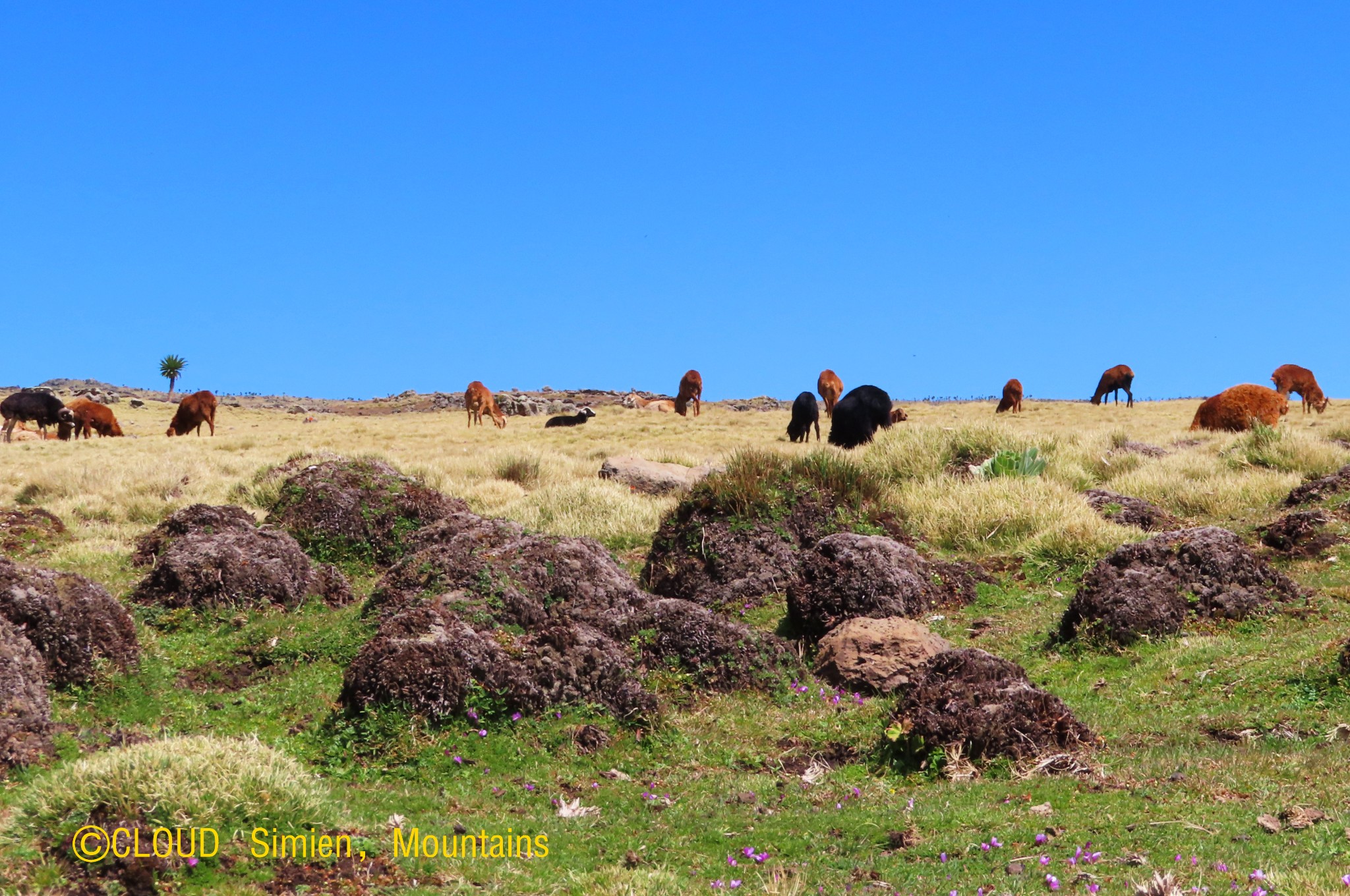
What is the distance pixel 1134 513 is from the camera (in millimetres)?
15695

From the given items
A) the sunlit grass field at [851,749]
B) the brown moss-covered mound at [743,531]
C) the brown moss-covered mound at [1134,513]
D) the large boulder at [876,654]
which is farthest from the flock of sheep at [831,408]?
the large boulder at [876,654]

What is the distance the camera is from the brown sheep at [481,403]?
46.2 meters

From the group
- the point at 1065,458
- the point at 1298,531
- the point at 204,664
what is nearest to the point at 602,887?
the point at 204,664

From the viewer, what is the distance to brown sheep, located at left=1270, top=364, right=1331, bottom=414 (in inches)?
1694

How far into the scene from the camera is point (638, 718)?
873 cm

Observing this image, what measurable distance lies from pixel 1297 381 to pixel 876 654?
130 feet

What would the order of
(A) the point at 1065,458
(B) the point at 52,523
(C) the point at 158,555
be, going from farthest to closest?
(A) the point at 1065,458 → (B) the point at 52,523 → (C) the point at 158,555

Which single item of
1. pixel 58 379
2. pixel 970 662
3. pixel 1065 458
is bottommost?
pixel 970 662

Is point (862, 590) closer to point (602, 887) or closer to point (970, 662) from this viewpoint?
point (970, 662)

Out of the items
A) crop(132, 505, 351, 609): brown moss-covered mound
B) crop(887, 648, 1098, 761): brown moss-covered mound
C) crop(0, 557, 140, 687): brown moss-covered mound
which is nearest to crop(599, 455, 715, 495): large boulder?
crop(132, 505, 351, 609): brown moss-covered mound

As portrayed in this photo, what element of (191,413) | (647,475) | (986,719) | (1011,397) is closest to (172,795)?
(986,719)

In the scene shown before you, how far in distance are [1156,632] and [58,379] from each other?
9270 cm

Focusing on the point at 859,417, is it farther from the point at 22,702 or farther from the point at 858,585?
the point at 22,702

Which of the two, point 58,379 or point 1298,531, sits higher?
point 58,379
